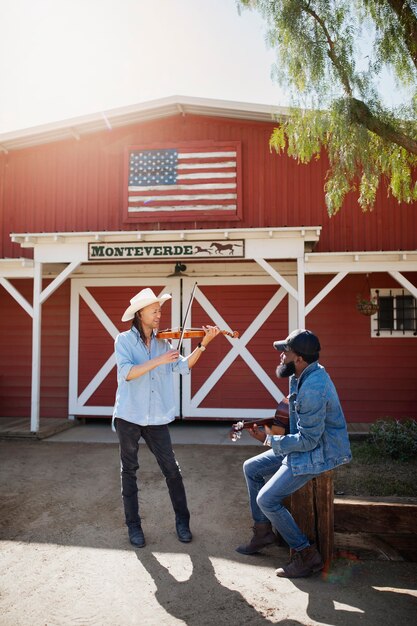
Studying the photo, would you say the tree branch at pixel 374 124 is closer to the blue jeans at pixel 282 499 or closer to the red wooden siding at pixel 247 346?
the blue jeans at pixel 282 499

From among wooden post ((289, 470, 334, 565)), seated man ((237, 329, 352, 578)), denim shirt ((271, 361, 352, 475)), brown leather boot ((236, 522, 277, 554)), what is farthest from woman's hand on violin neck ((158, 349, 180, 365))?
brown leather boot ((236, 522, 277, 554))

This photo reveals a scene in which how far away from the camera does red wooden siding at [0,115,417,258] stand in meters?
8.77

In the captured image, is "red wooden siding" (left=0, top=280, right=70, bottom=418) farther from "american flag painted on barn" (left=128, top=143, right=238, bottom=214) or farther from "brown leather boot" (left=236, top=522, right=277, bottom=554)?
"brown leather boot" (left=236, top=522, right=277, bottom=554)

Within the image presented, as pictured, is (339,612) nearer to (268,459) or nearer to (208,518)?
(268,459)

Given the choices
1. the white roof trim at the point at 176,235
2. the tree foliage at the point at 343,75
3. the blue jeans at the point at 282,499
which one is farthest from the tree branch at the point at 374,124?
the blue jeans at the point at 282,499

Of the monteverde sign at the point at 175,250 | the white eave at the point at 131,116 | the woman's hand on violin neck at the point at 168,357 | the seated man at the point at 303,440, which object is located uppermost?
the white eave at the point at 131,116

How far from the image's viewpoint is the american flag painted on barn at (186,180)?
9.09 m

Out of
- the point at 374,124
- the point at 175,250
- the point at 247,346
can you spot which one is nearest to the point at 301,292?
the point at 247,346

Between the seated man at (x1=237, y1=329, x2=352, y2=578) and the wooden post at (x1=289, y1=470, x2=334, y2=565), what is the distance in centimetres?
12

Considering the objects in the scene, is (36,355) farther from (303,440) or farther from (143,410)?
(303,440)

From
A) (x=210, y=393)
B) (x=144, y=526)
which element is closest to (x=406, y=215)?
(x=210, y=393)

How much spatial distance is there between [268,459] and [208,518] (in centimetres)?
120

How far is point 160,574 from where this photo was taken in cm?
345

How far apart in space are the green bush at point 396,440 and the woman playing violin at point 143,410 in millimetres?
3448
